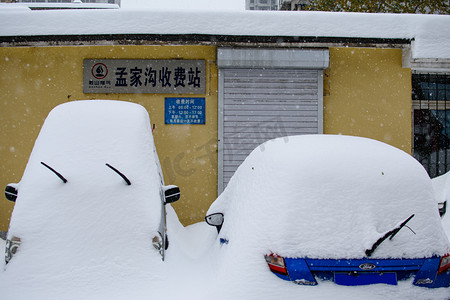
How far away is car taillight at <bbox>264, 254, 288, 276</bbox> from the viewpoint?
92.5 inches

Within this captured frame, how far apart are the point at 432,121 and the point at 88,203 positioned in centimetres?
802

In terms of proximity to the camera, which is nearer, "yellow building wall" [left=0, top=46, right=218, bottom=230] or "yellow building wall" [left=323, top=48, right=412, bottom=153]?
"yellow building wall" [left=0, top=46, right=218, bottom=230]

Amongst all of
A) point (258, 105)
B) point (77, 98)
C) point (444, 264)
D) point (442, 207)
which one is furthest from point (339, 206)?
point (77, 98)

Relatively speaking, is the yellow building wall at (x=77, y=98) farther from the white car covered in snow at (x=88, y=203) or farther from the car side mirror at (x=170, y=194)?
Result: the car side mirror at (x=170, y=194)

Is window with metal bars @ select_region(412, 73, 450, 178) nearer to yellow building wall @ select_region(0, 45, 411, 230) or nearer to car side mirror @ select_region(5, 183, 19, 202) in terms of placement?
yellow building wall @ select_region(0, 45, 411, 230)

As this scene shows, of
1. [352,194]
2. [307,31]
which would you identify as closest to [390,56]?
Result: [307,31]

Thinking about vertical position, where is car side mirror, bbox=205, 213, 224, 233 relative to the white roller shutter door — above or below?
below

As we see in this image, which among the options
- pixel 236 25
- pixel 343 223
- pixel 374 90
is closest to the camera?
pixel 343 223

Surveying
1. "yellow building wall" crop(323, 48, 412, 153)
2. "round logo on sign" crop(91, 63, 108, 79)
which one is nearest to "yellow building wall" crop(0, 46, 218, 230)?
"round logo on sign" crop(91, 63, 108, 79)

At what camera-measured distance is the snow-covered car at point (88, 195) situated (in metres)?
3.13

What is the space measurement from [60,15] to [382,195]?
20.0 ft

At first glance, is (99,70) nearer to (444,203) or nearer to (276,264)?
(276,264)

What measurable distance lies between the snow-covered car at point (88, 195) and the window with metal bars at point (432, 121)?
649 centimetres

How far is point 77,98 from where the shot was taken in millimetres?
6832
